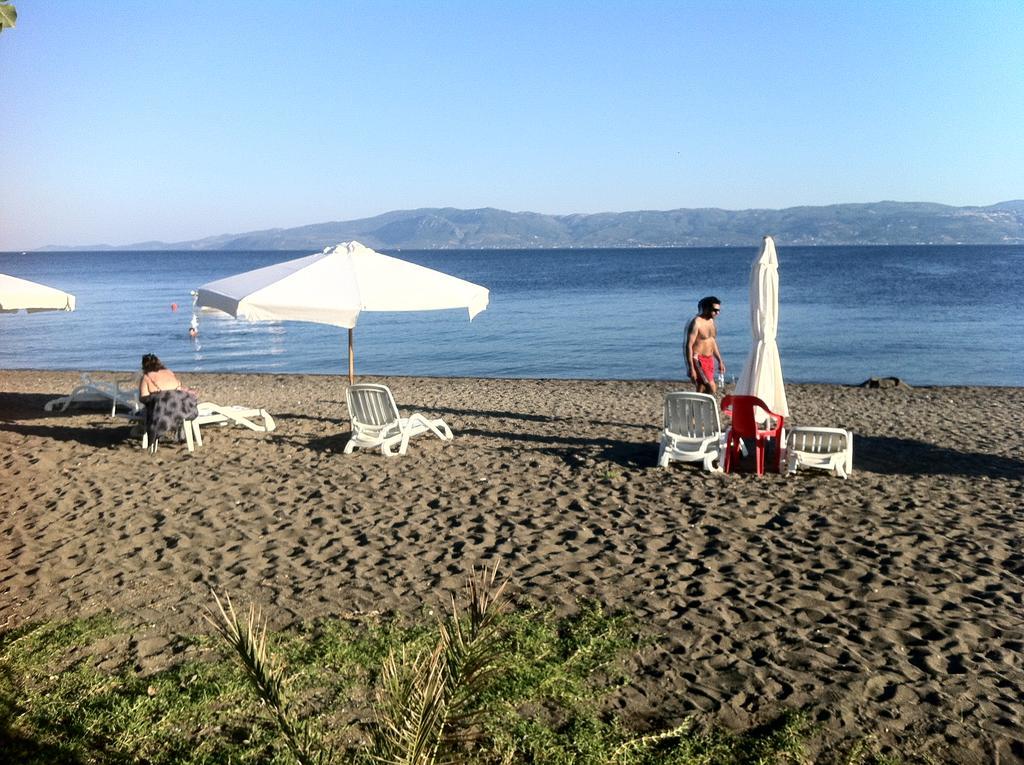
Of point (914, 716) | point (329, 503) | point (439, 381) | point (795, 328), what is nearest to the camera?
point (914, 716)

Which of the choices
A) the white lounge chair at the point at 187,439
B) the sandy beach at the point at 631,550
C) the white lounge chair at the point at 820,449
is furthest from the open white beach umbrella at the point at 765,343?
the white lounge chair at the point at 187,439

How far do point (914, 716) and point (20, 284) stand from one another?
38.6 feet

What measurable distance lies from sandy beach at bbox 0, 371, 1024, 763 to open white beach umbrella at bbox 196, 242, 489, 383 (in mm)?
1514

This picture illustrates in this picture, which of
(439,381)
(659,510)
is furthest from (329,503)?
(439,381)

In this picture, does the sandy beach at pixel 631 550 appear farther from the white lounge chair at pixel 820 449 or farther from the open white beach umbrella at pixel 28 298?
the open white beach umbrella at pixel 28 298

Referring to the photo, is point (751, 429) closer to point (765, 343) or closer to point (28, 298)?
point (765, 343)

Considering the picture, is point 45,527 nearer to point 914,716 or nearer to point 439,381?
point 914,716

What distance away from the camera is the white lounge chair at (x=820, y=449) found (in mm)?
8164

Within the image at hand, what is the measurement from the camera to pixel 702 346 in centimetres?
978

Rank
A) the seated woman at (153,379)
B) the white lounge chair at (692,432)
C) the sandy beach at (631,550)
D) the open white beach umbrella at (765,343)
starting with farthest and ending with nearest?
the seated woman at (153,379)
the open white beach umbrella at (765,343)
the white lounge chair at (692,432)
the sandy beach at (631,550)

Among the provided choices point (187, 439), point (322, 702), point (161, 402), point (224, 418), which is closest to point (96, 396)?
point (224, 418)

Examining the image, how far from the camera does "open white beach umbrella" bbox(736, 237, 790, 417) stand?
883 cm

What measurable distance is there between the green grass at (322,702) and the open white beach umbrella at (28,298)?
7.75 metres

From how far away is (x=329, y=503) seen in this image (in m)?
7.50
